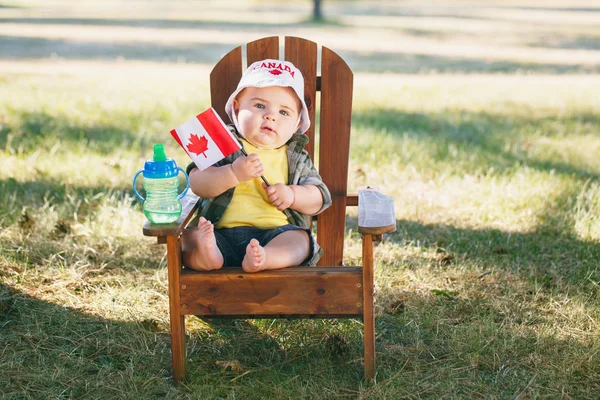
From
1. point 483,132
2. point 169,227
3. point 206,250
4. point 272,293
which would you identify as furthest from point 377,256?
point 483,132

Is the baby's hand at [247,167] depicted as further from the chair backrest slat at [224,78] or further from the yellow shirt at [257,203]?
the chair backrest slat at [224,78]

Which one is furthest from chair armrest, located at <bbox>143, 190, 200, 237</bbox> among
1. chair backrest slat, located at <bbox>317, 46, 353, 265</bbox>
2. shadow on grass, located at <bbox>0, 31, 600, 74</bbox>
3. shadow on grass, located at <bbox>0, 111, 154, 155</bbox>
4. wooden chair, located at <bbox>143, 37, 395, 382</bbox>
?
shadow on grass, located at <bbox>0, 31, 600, 74</bbox>

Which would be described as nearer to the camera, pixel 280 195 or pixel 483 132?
pixel 280 195

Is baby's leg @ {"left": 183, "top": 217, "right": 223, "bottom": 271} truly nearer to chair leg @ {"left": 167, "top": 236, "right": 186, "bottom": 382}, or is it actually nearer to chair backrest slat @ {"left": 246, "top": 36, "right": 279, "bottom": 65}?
chair leg @ {"left": 167, "top": 236, "right": 186, "bottom": 382}

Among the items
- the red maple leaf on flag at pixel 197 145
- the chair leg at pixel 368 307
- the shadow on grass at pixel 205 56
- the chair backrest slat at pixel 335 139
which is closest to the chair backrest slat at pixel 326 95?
the chair backrest slat at pixel 335 139

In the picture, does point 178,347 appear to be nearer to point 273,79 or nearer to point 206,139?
point 206,139

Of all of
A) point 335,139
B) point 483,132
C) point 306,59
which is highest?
point 306,59

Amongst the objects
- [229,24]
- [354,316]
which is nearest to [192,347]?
[354,316]

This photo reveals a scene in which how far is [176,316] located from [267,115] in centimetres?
88

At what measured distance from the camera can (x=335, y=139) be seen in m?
3.68

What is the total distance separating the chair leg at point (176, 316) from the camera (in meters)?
2.89

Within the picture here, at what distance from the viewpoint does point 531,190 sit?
205 inches

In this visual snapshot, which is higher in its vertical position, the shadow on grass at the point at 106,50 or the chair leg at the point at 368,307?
the chair leg at the point at 368,307

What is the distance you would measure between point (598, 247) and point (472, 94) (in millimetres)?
5112
